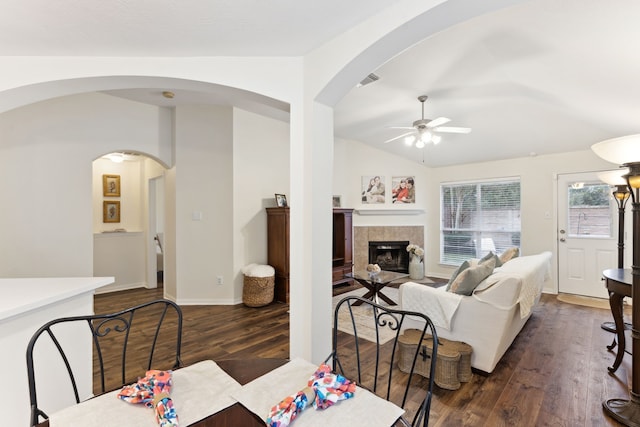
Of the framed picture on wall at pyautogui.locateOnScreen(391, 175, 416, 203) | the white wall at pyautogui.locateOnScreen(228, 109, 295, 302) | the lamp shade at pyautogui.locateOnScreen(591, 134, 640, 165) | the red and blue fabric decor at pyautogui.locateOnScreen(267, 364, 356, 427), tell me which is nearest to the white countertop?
the red and blue fabric decor at pyautogui.locateOnScreen(267, 364, 356, 427)

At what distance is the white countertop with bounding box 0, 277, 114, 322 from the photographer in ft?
4.08

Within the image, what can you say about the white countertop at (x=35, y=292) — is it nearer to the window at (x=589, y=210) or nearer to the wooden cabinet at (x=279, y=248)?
the wooden cabinet at (x=279, y=248)

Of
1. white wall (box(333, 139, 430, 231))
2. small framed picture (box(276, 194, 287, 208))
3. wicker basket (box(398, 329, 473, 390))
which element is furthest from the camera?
white wall (box(333, 139, 430, 231))

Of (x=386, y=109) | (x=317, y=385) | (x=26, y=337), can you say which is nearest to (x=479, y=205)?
(x=386, y=109)

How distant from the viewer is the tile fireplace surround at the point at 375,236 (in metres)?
5.64

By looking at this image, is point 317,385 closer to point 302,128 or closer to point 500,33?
point 302,128

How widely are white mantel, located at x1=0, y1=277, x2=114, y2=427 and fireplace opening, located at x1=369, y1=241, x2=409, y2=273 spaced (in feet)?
16.1

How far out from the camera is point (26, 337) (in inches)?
53.6

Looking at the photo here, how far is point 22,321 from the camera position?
1344 millimetres

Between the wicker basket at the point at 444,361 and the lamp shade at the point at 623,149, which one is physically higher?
the lamp shade at the point at 623,149

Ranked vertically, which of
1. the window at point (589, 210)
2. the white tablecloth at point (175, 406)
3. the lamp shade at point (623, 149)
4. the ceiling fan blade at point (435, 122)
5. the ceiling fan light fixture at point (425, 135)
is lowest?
the white tablecloth at point (175, 406)

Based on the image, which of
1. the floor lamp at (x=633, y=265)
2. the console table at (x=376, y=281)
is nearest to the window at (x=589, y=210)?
the console table at (x=376, y=281)

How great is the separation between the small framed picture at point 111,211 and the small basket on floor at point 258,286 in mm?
2784

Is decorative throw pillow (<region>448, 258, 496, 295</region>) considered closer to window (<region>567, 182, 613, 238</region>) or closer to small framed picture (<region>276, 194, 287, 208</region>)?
small framed picture (<region>276, 194, 287, 208</region>)
